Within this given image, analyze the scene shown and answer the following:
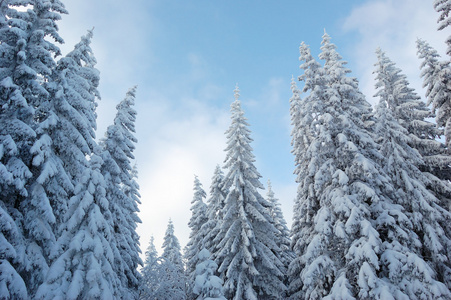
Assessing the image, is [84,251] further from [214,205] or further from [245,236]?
[214,205]

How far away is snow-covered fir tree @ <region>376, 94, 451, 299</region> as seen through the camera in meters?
11.7

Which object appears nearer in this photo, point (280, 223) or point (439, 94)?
point (439, 94)

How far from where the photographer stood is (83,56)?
15.7 meters

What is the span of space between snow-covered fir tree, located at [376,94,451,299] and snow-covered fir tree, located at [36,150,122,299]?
1248cm

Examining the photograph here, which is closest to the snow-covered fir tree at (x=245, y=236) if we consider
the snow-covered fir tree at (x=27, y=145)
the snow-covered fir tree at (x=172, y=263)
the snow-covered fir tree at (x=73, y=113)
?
the snow-covered fir tree at (x=172, y=263)

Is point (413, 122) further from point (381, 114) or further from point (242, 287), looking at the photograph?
point (242, 287)

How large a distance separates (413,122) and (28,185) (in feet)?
80.2

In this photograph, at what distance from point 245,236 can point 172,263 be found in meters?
9.48

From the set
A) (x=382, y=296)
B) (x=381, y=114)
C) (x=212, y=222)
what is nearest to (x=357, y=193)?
(x=382, y=296)

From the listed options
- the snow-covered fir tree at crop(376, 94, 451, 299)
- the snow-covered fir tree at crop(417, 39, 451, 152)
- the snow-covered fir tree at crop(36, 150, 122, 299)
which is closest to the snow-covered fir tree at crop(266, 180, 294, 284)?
the snow-covered fir tree at crop(376, 94, 451, 299)

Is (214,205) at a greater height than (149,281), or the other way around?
(214,205)

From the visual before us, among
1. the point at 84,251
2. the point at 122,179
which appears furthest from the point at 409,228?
the point at 122,179

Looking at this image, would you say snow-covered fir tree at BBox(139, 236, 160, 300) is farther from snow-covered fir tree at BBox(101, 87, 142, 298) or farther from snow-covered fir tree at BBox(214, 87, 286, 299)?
snow-covered fir tree at BBox(214, 87, 286, 299)

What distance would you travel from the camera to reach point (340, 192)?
14273 millimetres
